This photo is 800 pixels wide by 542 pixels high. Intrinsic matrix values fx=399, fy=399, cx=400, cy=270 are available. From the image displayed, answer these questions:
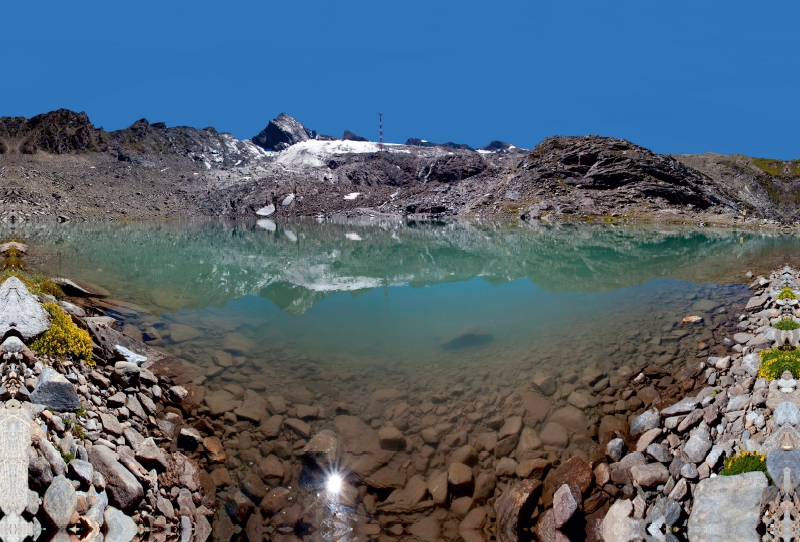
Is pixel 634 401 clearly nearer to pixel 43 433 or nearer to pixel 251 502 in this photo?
pixel 251 502

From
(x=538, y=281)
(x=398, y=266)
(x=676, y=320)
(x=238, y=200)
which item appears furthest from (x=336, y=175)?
(x=676, y=320)

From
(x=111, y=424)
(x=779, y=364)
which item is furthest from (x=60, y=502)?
(x=779, y=364)

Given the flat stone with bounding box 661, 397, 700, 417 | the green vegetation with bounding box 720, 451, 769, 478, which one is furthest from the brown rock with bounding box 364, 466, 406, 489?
the flat stone with bounding box 661, 397, 700, 417

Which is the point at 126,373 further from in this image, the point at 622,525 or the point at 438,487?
the point at 622,525

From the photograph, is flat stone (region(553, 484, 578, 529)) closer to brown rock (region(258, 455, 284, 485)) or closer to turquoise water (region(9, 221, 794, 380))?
brown rock (region(258, 455, 284, 485))

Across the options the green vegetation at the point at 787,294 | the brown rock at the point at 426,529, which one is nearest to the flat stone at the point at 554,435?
the brown rock at the point at 426,529

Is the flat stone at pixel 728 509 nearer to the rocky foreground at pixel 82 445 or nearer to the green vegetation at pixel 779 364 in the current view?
the green vegetation at pixel 779 364
